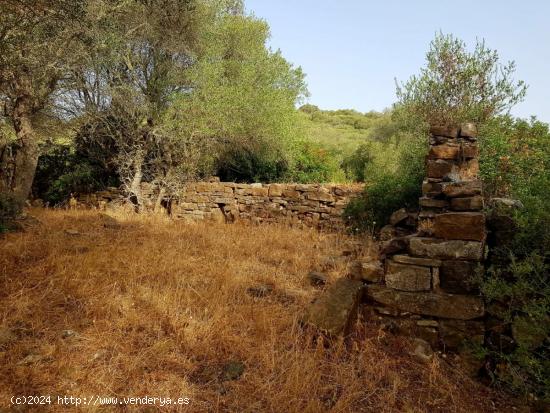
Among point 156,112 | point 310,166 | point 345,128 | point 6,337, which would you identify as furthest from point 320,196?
point 345,128

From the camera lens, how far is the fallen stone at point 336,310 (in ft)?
12.1

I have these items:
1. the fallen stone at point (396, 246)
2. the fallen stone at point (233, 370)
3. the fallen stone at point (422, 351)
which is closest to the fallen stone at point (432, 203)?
the fallen stone at point (396, 246)

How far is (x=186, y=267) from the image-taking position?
5.67 meters

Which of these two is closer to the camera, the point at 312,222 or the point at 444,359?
the point at 444,359

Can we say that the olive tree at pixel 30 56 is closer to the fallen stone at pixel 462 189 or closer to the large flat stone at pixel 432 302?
the large flat stone at pixel 432 302

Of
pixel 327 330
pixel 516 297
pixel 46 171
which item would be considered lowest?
pixel 327 330

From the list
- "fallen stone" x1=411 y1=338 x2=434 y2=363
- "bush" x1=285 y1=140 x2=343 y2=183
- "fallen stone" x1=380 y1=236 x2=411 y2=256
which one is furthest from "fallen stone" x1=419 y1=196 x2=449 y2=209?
"bush" x1=285 y1=140 x2=343 y2=183

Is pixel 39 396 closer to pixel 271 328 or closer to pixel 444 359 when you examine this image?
pixel 271 328

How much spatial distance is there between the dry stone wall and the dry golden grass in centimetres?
487

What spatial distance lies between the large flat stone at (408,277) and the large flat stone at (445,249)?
18 cm

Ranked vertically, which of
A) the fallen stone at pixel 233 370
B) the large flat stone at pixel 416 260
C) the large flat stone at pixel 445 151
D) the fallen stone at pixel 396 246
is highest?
the large flat stone at pixel 445 151

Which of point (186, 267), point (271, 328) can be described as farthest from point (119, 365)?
point (186, 267)

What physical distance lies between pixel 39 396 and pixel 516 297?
4.14 metres

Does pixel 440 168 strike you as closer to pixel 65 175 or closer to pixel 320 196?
pixel 320 196
